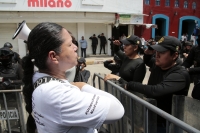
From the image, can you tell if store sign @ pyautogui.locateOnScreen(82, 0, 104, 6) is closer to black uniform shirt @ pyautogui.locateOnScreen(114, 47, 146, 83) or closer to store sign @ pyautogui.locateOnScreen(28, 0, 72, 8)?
store sign @ pyautogui.locateOnScreen(28, 0, 72, 8)

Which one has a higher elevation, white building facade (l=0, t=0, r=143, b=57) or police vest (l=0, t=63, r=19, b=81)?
white building facade (l=0, t=0, r=143, b=57)

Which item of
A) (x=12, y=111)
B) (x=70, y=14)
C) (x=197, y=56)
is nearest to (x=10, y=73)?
(x=12, y=111)

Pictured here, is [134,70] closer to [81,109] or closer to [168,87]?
[168,87]

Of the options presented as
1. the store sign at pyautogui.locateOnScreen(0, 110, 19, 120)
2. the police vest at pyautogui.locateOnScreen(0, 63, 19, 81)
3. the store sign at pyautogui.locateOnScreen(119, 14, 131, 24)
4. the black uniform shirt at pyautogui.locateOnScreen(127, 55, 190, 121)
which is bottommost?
the store sign at pyautogui.locateOnScreen(0, 110, 19, 120)

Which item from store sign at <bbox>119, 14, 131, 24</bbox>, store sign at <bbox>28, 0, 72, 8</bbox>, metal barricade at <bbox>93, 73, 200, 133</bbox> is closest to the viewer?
metal barricade at <bbox>93, 73, 200, 133</bbox>

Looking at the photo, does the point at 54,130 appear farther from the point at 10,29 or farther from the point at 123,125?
the point at 10,29

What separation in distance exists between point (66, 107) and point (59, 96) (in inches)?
2.4

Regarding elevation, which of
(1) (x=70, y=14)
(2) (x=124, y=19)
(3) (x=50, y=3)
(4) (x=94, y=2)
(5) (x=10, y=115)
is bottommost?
(5) (x=10, y=115)

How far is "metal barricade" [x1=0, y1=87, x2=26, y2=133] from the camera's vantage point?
9.34 feet

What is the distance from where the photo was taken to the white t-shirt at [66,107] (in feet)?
2.90

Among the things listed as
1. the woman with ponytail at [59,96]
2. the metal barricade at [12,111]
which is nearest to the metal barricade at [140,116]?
the woman with ponytail at [59,96]

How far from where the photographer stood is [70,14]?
1467cm

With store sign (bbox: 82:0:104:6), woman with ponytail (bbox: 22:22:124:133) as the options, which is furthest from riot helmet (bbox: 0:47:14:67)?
store sign (bbox: 82:0:104:6)

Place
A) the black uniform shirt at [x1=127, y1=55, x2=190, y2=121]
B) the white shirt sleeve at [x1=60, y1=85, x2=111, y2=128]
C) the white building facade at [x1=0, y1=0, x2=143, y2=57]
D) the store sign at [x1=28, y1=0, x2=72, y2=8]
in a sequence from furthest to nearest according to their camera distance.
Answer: the store sign at [x1=28, y1=0, x2=72, y2=8]
the white building facade at [x1=0, y1=0, x2=143, y2=57]
the black uniform shirt at [x1=127, y1=55, x2=190, y2=121]
the white shirt sleeve at [x1=60, y1=85, x2=111, y2=128]
